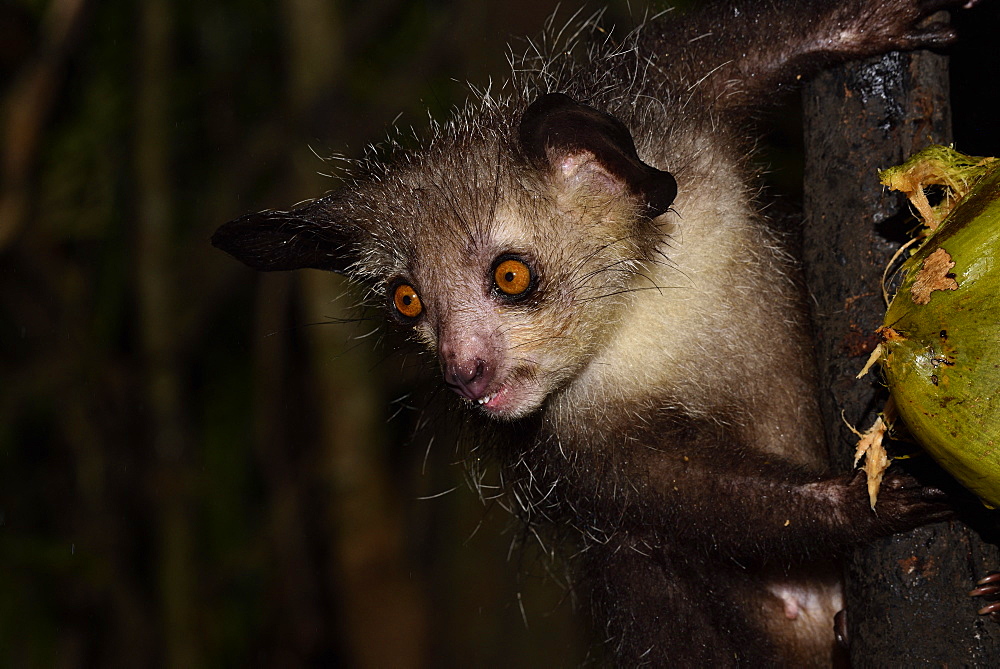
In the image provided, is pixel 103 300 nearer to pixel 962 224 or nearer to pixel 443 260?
pixel 443 260

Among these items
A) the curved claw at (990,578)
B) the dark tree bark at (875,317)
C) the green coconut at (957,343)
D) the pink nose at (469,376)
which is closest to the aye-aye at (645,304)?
the pink nose at (469,376)

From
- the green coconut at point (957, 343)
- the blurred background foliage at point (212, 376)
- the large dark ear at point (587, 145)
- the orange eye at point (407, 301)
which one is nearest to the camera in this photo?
the green coconut at point (957, 343)

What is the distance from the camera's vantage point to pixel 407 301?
282 cm

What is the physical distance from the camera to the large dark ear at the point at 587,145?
2.22 metres

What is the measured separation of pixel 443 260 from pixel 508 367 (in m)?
0.38

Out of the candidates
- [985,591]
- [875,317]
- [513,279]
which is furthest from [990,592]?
[513,279]

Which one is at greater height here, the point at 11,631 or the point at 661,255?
the point at 661,255

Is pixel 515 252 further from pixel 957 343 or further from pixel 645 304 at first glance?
pixel 957 343

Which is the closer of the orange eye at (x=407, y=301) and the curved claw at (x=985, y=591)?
the curved claw at (x=985, y=591)

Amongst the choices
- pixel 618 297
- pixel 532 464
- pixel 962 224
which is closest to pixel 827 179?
pixel 962 224

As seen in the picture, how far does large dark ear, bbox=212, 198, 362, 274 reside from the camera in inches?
111

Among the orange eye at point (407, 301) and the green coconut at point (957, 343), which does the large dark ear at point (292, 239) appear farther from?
the green coconut at point (957, 343)

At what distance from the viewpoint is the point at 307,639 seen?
6637 millimetres

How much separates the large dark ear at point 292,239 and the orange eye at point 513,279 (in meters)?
0.66
